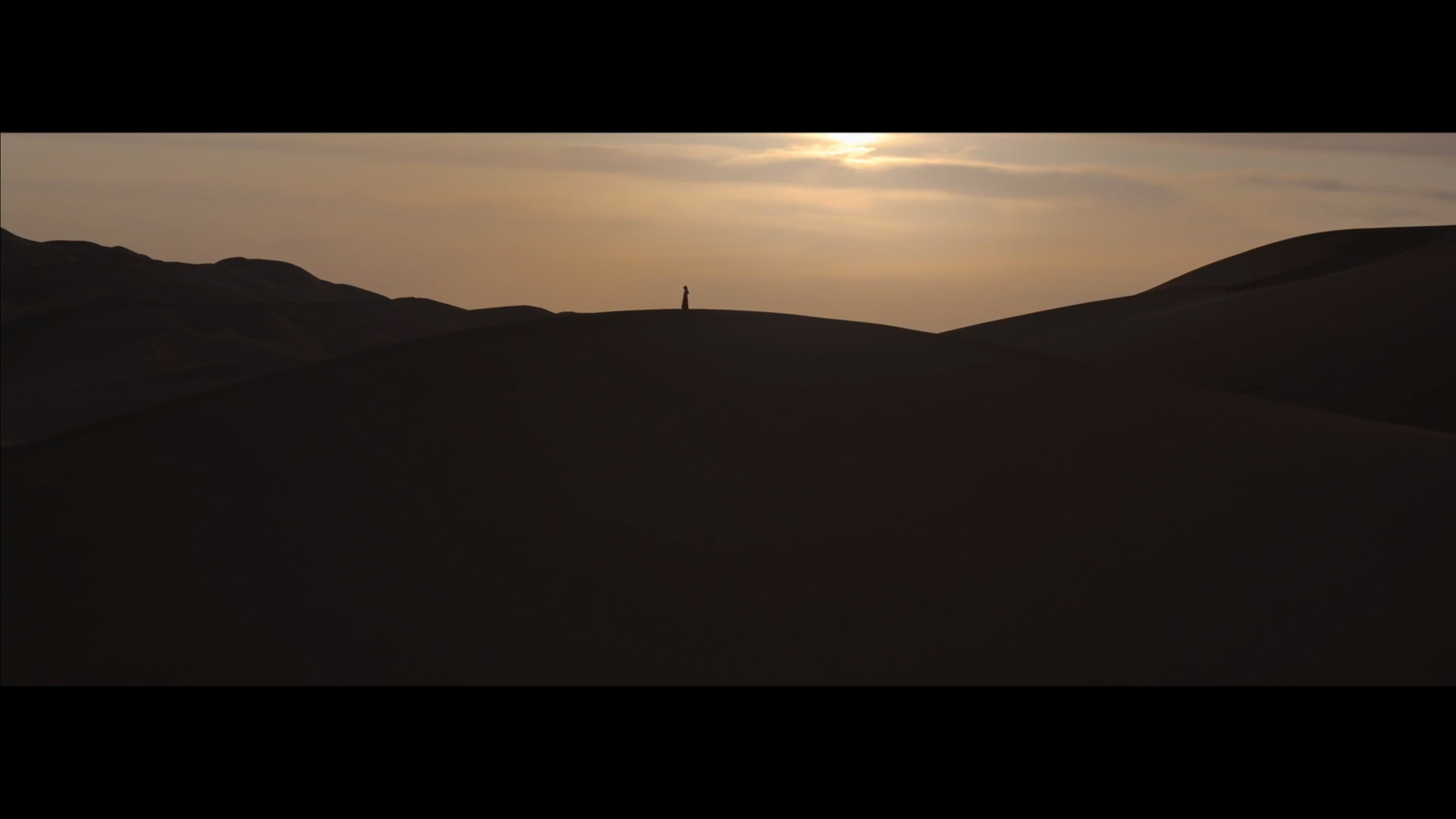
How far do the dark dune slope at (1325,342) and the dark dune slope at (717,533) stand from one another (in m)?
7.50

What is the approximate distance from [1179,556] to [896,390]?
3.42 metres

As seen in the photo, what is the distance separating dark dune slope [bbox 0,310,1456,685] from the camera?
695 centimetres

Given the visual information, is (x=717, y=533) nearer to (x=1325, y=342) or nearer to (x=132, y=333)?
(x=1325, y=342)

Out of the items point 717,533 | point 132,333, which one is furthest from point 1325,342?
point 132,333

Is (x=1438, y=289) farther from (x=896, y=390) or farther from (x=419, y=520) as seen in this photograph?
(x=419, y=520)

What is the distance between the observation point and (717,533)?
825 centimetres

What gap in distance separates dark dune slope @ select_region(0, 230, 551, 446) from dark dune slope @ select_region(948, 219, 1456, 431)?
2258 centimetres

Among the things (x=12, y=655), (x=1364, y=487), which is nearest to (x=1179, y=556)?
(x=1364, y=487)

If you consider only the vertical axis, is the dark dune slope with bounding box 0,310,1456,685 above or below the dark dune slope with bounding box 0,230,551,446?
below

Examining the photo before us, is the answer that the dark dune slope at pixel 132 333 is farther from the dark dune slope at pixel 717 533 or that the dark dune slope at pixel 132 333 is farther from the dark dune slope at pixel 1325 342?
the dark dune slope at pixel 1325 342

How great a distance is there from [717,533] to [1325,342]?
16968 mm

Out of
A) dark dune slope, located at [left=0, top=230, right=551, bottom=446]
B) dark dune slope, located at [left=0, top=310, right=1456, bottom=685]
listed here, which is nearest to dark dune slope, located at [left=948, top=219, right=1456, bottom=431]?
dark dune slope, located at [left=0, top=310, right=1456, bottom=685]

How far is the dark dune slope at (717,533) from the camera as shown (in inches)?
274

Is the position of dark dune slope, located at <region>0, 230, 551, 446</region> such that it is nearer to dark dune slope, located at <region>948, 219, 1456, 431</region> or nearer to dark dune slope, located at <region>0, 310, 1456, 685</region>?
dark dune slope, located at <region>0, 310, 1456, 685</region>
